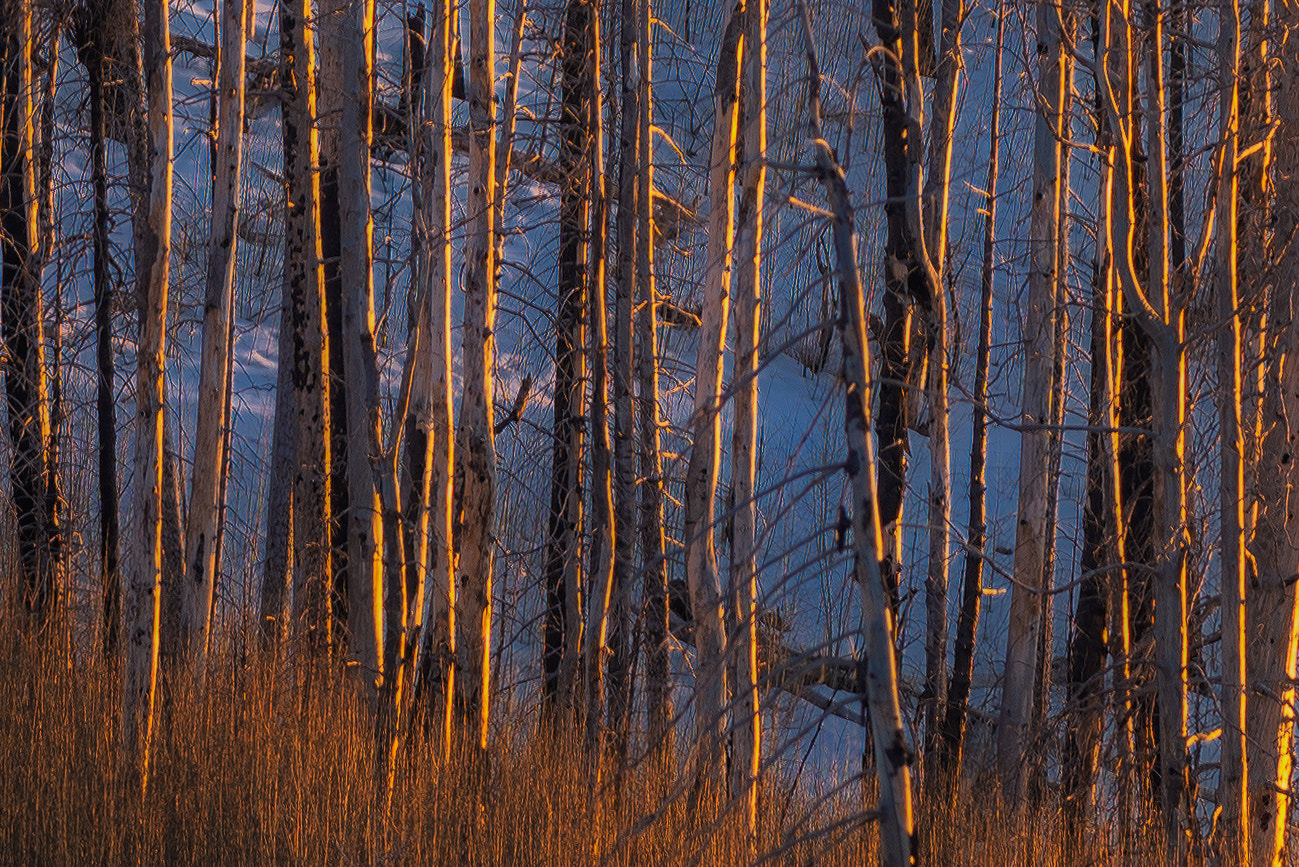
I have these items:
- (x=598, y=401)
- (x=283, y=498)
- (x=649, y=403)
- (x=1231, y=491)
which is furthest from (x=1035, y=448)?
(x=283, y=498)

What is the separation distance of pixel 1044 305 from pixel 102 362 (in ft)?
22.3

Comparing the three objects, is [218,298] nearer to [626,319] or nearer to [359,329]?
[359,329]

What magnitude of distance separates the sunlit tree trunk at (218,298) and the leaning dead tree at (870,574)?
189 inches

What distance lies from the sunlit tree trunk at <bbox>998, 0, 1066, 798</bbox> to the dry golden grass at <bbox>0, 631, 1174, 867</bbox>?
5.10 ft

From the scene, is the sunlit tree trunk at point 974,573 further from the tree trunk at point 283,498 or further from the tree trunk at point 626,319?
the tree trunk at point 283,498

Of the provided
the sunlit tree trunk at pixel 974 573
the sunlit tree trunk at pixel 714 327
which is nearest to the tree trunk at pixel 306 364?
the sunlit tree trunk at pixel 714 327

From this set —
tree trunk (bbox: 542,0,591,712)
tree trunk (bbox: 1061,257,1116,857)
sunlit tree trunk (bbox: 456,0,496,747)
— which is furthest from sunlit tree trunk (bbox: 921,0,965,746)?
sunlit tree trunk (bbox: 456,0,496,747)

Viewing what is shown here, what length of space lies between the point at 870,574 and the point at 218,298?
5055 millimetres

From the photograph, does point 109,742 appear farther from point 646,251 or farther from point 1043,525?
point 1043,525

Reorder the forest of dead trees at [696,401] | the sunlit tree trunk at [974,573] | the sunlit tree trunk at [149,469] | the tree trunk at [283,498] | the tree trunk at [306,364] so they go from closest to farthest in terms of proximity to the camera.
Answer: the forest of dead trees at [696,401]
the sunlit tree trunk at [149,469]
the tree trunk at [306,364]
the sunlit tree trunk at [974,573]
the tree trunk at [283,498]

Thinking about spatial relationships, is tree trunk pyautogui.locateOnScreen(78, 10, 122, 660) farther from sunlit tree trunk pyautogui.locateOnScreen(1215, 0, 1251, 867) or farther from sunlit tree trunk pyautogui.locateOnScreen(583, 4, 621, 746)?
sunlit tree trunk pyautogui.locateOnScreen(1215, 0, 1251, 867)

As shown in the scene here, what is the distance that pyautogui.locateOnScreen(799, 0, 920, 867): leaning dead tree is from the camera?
2.40 m

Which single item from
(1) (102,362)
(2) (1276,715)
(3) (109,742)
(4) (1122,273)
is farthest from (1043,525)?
(1) (102,362)

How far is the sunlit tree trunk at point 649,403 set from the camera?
712cm
